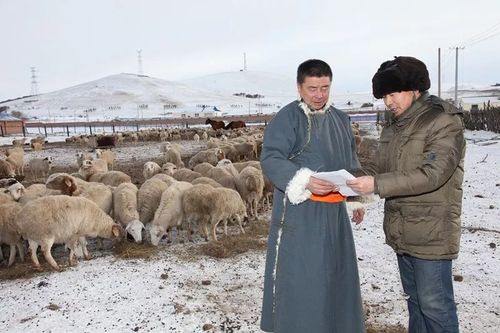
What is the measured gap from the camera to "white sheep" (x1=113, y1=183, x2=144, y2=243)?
22.5ft

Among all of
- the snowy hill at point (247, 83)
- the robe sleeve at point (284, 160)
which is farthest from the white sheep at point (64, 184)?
the snowy hill at point (247, 83)

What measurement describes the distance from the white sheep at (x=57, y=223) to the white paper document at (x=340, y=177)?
469 centimetres

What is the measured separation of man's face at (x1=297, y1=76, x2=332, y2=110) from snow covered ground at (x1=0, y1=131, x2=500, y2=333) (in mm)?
2413

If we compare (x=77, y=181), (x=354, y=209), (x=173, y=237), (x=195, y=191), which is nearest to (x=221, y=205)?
(x=195, y=191)

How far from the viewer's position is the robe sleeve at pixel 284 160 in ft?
8.39

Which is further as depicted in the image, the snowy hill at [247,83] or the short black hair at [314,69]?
the snowy hill at [247,83]

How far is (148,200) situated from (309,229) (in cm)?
545

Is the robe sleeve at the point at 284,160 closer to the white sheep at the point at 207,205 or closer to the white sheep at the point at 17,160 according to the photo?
the white sheep at the point at 207,205

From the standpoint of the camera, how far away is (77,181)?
834cm

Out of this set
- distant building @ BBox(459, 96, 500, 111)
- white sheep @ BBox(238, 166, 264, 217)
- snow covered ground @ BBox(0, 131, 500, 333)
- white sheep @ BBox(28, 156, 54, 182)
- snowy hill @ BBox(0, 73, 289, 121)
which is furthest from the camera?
snowy hill @ BBox(0, 73, 289, 121)

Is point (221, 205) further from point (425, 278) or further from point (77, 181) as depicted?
point (425, 278)

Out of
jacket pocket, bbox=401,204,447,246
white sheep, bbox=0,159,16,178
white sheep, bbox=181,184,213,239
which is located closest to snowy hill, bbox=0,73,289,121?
white sheep, bbox=0,159,16,178

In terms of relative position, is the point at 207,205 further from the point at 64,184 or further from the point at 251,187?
the point at 64,184

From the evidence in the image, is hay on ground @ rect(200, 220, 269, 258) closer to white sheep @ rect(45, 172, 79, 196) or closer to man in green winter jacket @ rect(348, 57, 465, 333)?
white sheep @ rect(45, 172, 79, 196)
